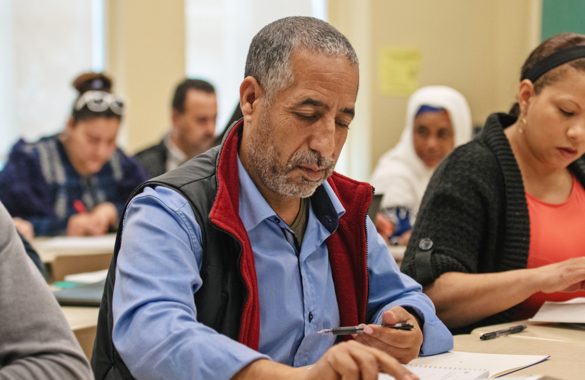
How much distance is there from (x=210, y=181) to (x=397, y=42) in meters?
3.84

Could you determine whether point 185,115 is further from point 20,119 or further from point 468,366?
point 468,366

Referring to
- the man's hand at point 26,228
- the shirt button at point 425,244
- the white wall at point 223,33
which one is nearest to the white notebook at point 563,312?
the shirt button at point 425,244

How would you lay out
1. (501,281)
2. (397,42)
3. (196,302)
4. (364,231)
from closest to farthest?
(196,302) < (364,231) < (501,281) < (397,42)

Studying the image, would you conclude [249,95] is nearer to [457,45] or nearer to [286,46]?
[286,46]

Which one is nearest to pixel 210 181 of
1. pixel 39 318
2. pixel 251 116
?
pixel 251 116

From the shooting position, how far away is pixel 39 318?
114 cm

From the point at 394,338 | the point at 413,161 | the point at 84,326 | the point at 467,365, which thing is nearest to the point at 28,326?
the point at 394,338

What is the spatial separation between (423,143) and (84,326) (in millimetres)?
2783

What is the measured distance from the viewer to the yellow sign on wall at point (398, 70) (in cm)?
519

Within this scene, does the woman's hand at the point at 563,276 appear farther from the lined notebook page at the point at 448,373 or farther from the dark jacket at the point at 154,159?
the dark jacket at the point at 154,159

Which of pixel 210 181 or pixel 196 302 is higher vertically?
pixel 210 181

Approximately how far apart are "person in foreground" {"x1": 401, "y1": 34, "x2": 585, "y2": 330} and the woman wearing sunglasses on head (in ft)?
6.87

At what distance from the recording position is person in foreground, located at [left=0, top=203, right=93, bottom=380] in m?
1.12

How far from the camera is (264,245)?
1624 mm
